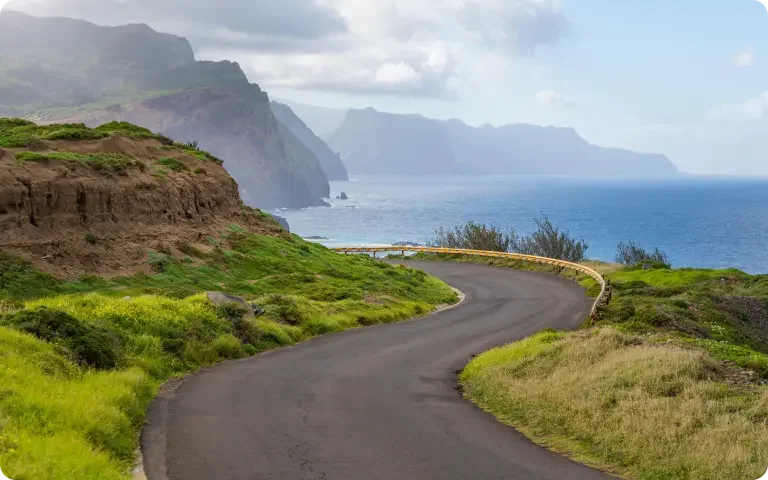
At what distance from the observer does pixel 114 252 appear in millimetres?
29656

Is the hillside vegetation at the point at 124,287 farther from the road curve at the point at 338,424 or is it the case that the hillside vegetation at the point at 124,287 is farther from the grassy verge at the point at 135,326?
the road curve at the point at 338,424

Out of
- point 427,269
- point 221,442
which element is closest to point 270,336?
point 221,442

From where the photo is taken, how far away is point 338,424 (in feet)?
46.9

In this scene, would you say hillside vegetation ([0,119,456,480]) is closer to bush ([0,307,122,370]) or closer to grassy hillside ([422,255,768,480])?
bush ([0,307,122,370])

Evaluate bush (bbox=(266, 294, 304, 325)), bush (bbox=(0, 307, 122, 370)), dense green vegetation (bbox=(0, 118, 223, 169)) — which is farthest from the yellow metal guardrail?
bush (bbox=(0, 307, 122, 370))

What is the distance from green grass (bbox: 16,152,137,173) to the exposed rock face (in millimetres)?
246

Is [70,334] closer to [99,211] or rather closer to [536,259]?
[99,211]

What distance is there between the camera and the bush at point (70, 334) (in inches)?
624

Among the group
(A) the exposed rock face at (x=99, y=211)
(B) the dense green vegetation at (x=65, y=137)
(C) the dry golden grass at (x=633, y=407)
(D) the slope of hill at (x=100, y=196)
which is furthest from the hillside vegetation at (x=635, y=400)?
(B) the dense green vegetation at (x=65, y=137)

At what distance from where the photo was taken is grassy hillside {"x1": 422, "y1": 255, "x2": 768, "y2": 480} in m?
11.4

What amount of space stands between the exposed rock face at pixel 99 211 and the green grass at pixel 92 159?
0.25 meters

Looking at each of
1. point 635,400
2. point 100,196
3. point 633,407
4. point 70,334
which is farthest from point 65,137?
point 633,407

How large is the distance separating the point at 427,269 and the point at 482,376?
39528 millimetres

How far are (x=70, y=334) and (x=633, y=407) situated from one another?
39.2 feet
